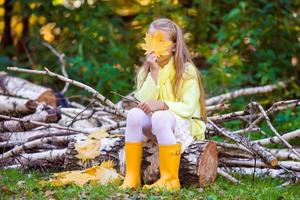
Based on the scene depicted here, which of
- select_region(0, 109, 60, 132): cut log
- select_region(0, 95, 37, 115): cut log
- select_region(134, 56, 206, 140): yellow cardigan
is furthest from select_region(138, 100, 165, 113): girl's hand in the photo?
select_region(0, 95, 37, 115): cut log

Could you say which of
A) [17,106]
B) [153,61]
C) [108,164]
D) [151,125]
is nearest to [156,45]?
[153,61]

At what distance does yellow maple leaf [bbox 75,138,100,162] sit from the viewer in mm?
5801

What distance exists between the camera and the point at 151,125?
5352 millimetres

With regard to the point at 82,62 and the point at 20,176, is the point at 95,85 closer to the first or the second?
the point at 82,62

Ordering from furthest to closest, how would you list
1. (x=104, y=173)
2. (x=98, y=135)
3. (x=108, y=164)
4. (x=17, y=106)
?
1. (x=17, y=106)
2. (x=98, y=135)
3. (x=108, y=164)
4. (x=104, y=173)

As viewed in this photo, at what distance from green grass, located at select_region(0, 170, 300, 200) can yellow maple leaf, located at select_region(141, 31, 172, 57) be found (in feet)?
3.36

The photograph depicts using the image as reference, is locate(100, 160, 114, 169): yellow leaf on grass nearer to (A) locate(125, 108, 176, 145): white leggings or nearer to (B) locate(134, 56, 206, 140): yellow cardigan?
(A) locate(125, 108, 176, 145): white leggings

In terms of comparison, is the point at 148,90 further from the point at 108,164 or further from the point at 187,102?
the point at 108,164

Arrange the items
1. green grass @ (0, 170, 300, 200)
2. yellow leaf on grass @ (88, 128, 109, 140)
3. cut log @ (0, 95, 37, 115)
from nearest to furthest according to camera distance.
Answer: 1. green grass @ (0, 170, 300, 200)
2. yellow leaf on grass @ (88, 128, 109, 140)
3. cut log @ (0, 95, 37, 115)

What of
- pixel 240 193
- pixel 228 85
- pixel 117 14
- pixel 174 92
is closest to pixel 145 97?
pixel 174 92

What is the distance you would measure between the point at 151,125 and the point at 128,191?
0.53m

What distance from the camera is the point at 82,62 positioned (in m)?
9.72

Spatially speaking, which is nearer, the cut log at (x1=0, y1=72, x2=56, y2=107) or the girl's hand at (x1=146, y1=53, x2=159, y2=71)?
the girl's hand at (x1=146, y1=53, x2=159, y2=71)

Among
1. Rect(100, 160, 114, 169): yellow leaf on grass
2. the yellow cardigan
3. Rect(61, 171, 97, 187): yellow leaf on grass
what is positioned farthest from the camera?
Rect(100, 160, 114, 169): yellow leaf on grass
